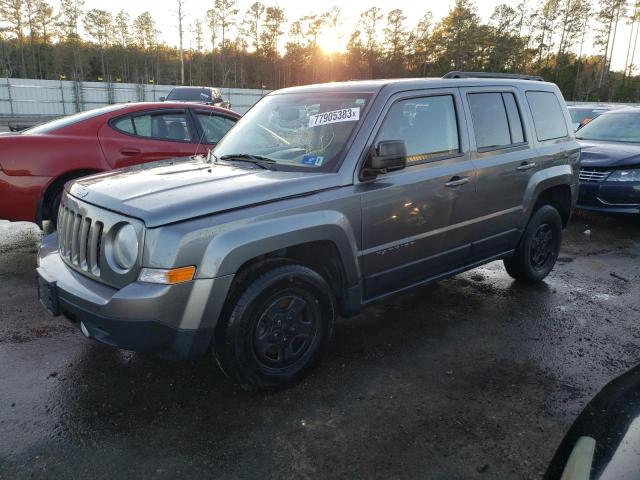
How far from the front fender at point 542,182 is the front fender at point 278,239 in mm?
2162

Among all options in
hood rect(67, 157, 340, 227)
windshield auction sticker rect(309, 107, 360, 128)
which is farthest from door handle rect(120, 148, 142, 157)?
windshield auction sticker rect(309, 107, 360, 128)

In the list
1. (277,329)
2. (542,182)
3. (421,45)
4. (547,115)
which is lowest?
(277,329)

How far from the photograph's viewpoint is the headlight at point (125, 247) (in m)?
2.70

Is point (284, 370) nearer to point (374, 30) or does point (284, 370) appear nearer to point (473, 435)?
point (473, 435)

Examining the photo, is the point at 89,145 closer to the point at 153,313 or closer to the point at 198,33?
the point at 153,313

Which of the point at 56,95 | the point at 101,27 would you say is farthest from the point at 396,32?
the point at 56,95

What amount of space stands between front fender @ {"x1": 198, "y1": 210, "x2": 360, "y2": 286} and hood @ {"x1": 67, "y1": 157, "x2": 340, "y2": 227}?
6.1 inches

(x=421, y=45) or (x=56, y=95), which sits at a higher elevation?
(x=421, y=45)

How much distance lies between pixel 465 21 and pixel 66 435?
2959 inches

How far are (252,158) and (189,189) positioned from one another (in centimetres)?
81

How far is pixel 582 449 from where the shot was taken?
1700mm

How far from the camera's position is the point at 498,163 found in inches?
166

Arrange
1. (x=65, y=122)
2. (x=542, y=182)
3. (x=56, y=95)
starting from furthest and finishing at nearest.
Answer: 1. (x=56, y=95)
2. (x=65, y=122)
3. (x=542, y=182)

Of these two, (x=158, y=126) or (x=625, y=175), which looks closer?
(x=158, y=126)
